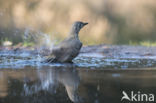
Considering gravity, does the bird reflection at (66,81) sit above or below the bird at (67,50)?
below

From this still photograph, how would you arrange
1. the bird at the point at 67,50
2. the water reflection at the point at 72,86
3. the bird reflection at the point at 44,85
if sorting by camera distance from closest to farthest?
the water reflection at the point at 72,86 → the bird reflection at the point at 44,85 → the bird at the point at 67,50

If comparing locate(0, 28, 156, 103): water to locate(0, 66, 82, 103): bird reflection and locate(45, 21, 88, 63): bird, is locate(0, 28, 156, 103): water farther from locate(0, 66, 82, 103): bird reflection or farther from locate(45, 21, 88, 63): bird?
locate(45, 21, 88, 63): bird


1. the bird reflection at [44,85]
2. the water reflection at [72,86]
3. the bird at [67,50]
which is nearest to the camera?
the water reflection at [72,86]

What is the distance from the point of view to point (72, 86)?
136 inches

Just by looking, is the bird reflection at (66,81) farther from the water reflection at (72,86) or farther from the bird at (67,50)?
the bird at (67,50)

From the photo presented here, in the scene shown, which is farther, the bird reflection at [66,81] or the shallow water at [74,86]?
the bird reflection at [66,81]

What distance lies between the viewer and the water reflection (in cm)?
281

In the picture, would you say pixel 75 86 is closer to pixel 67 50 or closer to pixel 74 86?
pixel 74 86

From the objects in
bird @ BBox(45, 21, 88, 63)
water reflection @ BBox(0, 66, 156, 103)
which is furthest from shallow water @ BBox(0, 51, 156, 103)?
bird @ BBox(45, 21, 88, 63)

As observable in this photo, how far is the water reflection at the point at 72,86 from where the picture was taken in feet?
9.22

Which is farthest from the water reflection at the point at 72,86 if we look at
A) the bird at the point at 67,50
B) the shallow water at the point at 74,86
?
the bird at the point at 67,50

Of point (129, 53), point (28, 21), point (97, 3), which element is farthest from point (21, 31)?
point (129, 53)

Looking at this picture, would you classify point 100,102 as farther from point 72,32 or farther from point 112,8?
point 112,8

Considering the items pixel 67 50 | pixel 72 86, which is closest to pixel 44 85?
pixel 72 86
